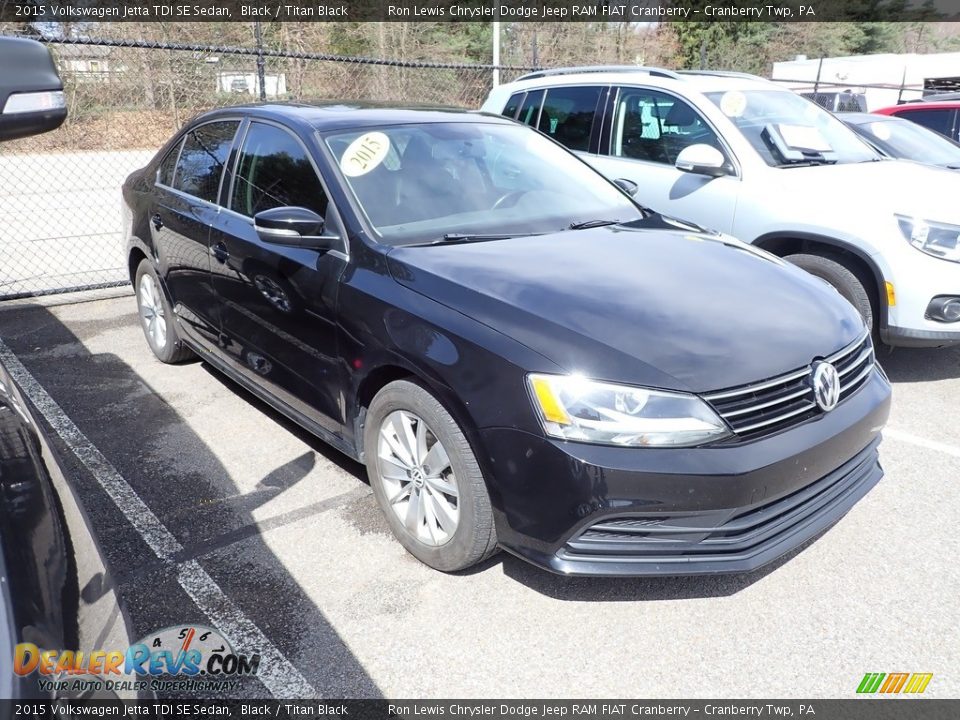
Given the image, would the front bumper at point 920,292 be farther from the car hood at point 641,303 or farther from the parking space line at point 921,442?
the car hood at point 641,303

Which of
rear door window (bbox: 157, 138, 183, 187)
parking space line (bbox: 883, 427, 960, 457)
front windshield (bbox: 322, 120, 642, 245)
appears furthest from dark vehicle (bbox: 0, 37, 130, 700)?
parking space line (bbox: 883, 427, 960, 457)

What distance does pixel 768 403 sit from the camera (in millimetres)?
2459

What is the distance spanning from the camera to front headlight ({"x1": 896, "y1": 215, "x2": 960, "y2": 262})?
4.41 m

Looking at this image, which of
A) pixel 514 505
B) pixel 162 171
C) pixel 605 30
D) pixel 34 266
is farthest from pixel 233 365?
pixel 605 30

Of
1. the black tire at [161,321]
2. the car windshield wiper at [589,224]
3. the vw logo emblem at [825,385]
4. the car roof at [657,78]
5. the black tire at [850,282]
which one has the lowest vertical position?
the black tire at [161,321]

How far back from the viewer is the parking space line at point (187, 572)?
240 centimetres

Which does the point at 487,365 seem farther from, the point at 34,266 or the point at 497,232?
the point at 34,266

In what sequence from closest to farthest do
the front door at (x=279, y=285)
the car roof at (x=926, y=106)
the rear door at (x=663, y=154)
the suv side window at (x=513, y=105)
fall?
the front door at (x=279, y=285) → the rear door at (x=663, y=154) → the suv side window at (x=513, y=105) → the car roof at (x=926, y=106)

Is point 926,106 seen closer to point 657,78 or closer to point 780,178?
point 657,78

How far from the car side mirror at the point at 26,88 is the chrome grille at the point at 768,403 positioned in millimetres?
1934

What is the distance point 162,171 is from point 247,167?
4.14 ft

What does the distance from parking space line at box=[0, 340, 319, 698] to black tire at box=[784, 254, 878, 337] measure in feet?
12.2

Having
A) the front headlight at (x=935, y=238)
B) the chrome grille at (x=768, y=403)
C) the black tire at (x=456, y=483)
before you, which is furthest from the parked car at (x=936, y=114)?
the black tire at (x=456, y=483)

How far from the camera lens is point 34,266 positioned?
883cm
